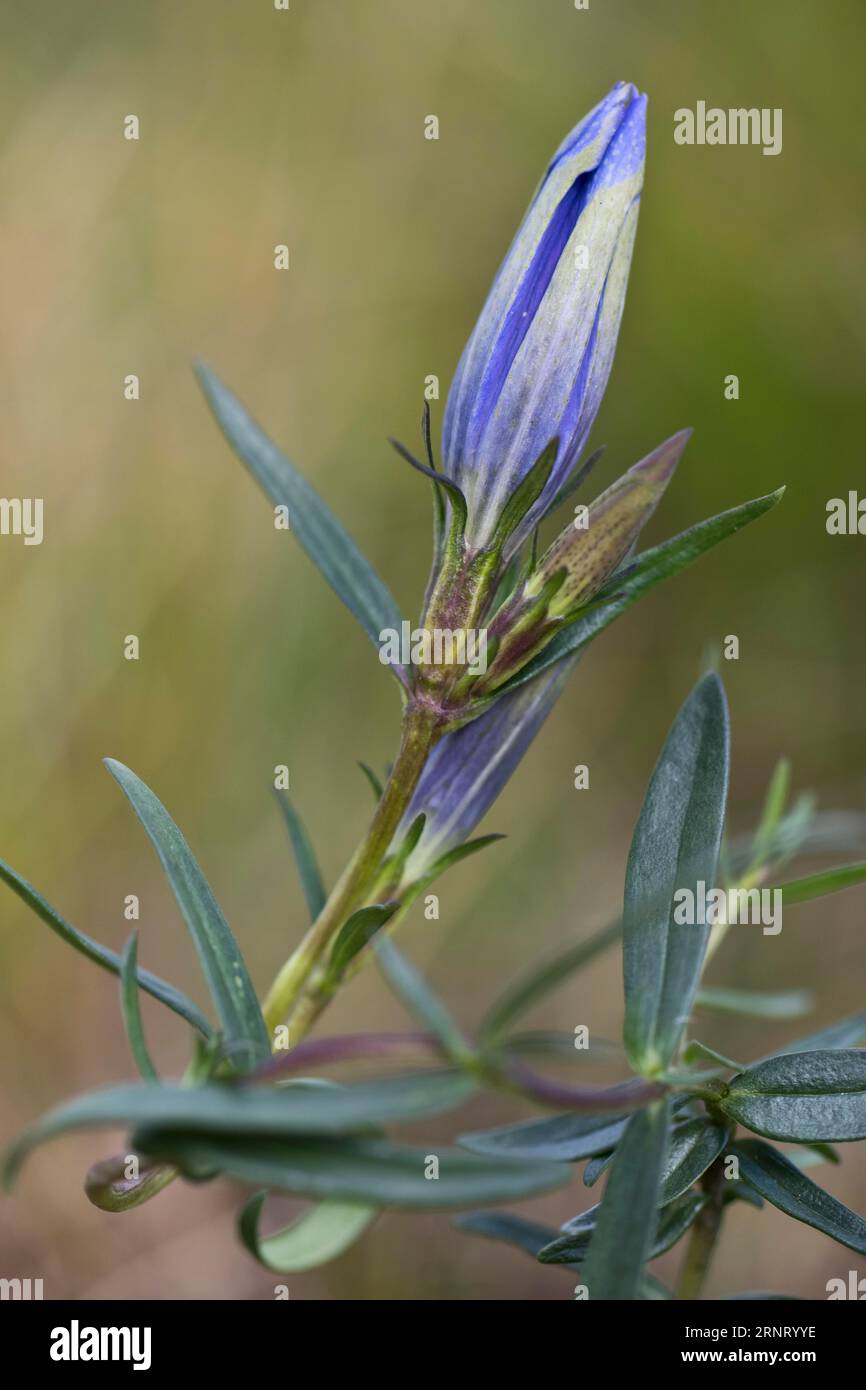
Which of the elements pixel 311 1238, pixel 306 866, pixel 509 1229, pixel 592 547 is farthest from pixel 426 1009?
pixel 509 1229

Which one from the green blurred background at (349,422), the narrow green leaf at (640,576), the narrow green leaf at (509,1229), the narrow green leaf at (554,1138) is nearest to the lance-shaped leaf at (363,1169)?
the narrow green leaf at (554,1138)

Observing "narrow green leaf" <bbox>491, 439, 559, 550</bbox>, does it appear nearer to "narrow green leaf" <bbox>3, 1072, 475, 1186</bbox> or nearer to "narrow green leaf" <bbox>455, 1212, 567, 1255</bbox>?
"narrow green leaf" <bbox>3, 1072, 475, 1186</bbox>

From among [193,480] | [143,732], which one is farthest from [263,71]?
[143,732]

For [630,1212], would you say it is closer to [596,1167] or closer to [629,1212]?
[629,1212]

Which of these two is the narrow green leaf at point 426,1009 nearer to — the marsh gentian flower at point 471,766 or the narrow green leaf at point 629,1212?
the narrow green leaf at point 629,1212
